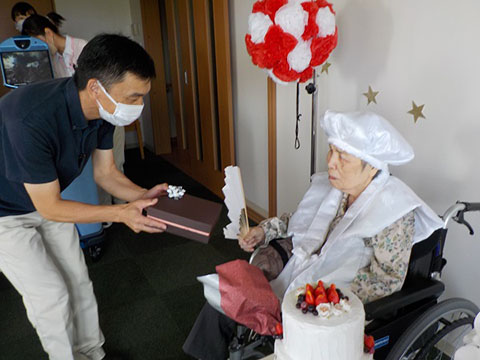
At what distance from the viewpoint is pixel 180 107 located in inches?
171

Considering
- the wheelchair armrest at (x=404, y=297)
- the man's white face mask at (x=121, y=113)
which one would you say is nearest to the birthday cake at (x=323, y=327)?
the wheelchair armrest at (x=404, y=297)

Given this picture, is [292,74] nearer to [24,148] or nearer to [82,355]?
[24,148]

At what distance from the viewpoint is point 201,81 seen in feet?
12.0

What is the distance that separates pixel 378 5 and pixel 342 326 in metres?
1.52

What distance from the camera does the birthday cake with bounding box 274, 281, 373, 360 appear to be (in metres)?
0.96

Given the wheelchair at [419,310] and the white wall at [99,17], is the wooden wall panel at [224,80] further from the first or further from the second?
the wheelchair at [419,310]

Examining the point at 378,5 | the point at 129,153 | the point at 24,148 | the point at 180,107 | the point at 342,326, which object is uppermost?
the point at 378,5

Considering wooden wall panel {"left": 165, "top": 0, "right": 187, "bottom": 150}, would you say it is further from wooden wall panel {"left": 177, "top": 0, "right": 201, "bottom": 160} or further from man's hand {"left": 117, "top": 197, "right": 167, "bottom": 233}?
man's hand {"left": 117, "top": 197, "right": 167, "bottom": 233}

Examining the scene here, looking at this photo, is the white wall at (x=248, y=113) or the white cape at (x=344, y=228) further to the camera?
the white wall at (x=248, y=113)

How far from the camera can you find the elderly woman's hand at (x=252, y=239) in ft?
5.27

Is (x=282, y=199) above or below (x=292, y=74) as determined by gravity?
below

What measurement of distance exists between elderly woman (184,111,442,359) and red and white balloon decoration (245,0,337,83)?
1.51ft

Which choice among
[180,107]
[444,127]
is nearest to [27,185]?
[444,127]

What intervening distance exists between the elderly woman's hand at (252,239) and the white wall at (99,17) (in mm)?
3989
